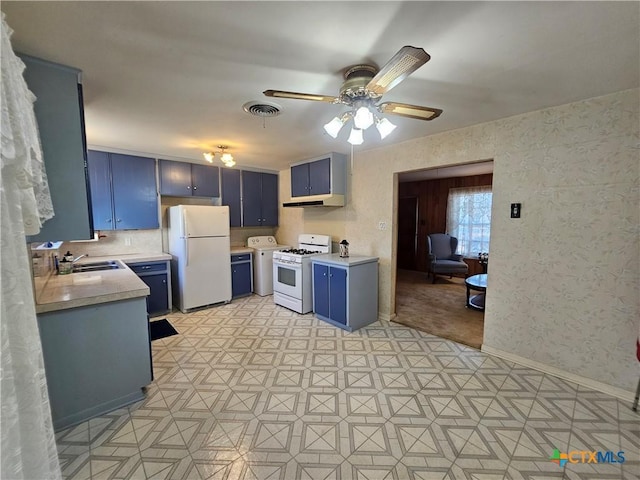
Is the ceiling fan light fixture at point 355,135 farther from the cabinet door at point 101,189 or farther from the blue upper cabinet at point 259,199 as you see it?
the cabinet door at point 101,189

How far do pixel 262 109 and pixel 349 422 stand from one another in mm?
2428

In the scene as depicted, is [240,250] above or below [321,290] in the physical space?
above

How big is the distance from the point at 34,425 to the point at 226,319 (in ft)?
9.00

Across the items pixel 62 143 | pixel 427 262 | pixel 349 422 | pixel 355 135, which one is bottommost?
pixel 349 422

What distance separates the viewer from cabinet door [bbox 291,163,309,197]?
4.14m

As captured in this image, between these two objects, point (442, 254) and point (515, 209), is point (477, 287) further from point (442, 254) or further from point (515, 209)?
point (442, 254)

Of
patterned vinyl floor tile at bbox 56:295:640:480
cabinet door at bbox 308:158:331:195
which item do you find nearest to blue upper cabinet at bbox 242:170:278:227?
cabinet door at bbox 308:158:331:195

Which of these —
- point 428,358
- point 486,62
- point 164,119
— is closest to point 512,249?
point 428,358

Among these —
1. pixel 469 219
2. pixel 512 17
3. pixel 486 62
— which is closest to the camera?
pixel 512 17

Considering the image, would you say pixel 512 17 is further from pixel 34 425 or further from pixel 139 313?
pixel 139 313

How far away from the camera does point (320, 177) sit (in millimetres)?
3916

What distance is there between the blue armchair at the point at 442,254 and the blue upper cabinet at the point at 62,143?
17.9 feet

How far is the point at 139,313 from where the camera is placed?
2.04 metres

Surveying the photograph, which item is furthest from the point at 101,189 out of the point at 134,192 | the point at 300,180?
the point at 300,180
